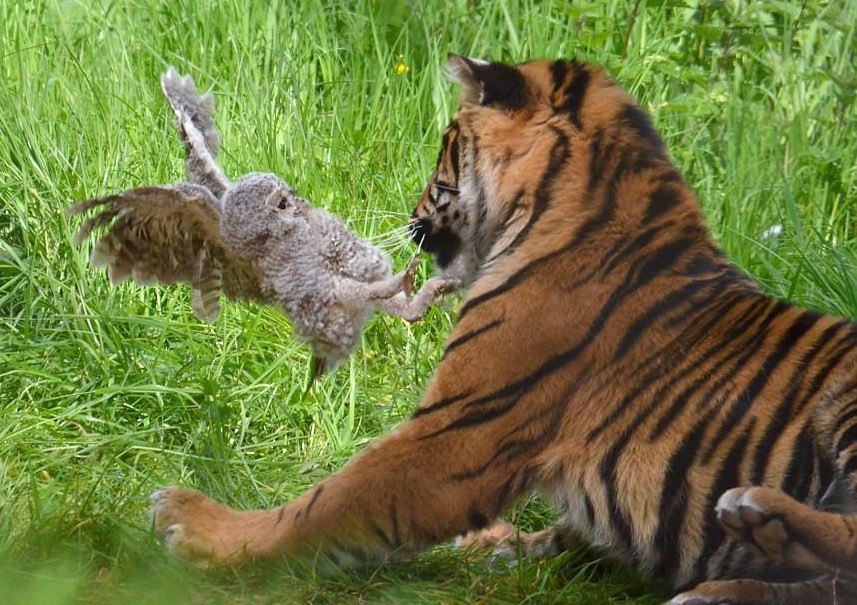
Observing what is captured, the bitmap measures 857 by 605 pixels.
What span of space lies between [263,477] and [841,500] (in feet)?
5.24

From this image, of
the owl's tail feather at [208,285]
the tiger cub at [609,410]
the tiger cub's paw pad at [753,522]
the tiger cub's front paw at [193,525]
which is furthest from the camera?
the owl's tail feather at [208,285]

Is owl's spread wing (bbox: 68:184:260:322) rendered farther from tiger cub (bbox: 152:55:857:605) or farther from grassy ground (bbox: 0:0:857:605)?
tiger cub (bbox: 152:55:857:605)

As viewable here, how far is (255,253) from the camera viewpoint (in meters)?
3.49

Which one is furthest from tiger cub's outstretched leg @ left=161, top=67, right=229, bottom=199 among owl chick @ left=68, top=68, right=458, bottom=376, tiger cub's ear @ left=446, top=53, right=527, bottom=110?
tiger cub's ear @ left=446, top=53, right=527, bottom=110

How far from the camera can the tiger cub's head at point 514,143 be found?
3.34m

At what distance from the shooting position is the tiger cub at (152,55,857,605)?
305 cm

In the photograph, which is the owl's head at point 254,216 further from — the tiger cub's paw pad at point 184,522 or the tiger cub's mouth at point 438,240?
the tiger cub's paw pad at point 184,522

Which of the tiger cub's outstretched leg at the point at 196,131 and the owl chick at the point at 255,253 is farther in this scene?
the tiger cub's outstretched leg at the point at 196,131

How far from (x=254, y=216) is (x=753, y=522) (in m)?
1.44

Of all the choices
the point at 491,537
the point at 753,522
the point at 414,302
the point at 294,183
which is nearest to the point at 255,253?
the point at 414,302

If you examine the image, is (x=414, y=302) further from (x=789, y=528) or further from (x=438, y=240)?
(x=789, y=528)

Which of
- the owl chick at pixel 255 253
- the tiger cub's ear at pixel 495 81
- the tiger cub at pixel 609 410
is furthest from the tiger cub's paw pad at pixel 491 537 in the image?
the tiger cub's ear at pixel 495 81

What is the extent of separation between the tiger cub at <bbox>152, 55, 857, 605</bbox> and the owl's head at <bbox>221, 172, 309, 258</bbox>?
54 cm

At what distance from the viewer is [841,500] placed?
292cm
